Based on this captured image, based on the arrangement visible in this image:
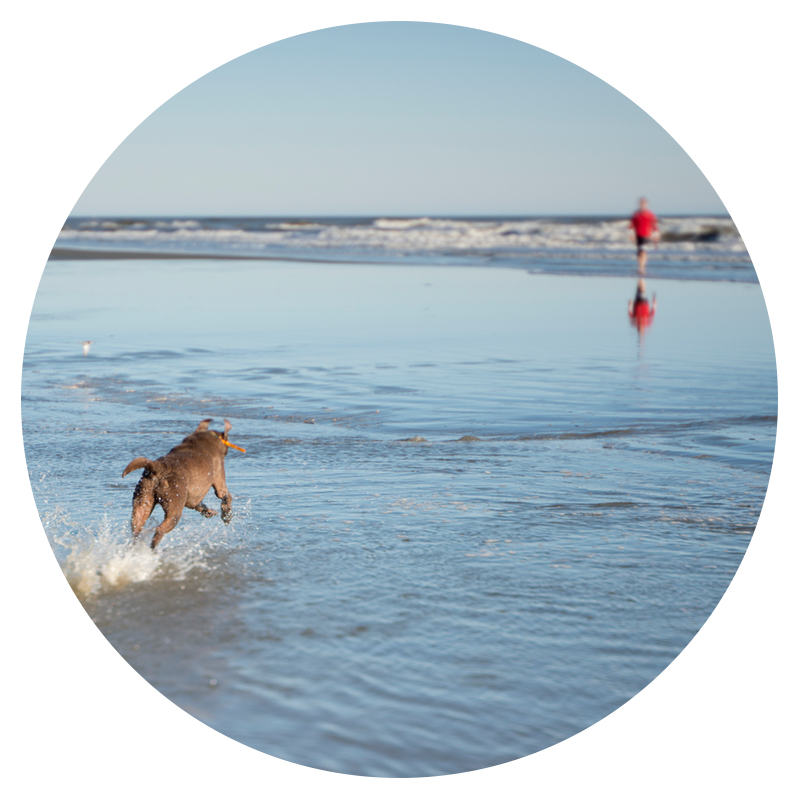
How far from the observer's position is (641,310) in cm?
1400

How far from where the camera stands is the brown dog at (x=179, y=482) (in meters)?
4.77

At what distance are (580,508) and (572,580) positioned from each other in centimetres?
104

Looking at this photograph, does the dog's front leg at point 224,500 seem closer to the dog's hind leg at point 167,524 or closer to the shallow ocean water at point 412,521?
the shallow ocean water at point 412,521

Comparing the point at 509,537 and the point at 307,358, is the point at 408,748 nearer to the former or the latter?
the point at 509,537

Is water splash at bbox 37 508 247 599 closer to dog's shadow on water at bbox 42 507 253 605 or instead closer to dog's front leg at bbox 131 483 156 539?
dog's shadow on water at bbox 42 507 253 605

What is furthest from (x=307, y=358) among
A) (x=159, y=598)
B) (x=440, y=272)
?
(x=440, y=272)

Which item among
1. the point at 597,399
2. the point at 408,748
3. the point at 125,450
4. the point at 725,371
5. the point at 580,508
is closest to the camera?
the point at 408,748

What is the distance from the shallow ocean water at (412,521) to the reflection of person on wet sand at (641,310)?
2.72 feet

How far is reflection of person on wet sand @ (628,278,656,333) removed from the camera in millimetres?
12670

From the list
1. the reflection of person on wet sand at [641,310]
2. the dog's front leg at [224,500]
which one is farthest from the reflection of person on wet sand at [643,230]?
the dog's front leg at [224,500]

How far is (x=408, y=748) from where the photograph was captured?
11.2ft

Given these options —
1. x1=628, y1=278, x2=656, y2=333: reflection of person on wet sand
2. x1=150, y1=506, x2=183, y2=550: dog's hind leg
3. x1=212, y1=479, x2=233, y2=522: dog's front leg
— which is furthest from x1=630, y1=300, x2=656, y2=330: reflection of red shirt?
x1=150, y1=506, x2=183, y2=550: dog's hind leg

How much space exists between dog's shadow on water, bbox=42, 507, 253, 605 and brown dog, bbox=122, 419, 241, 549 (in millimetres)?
115

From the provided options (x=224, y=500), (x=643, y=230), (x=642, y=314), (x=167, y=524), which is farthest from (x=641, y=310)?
(x=167, y=524)
